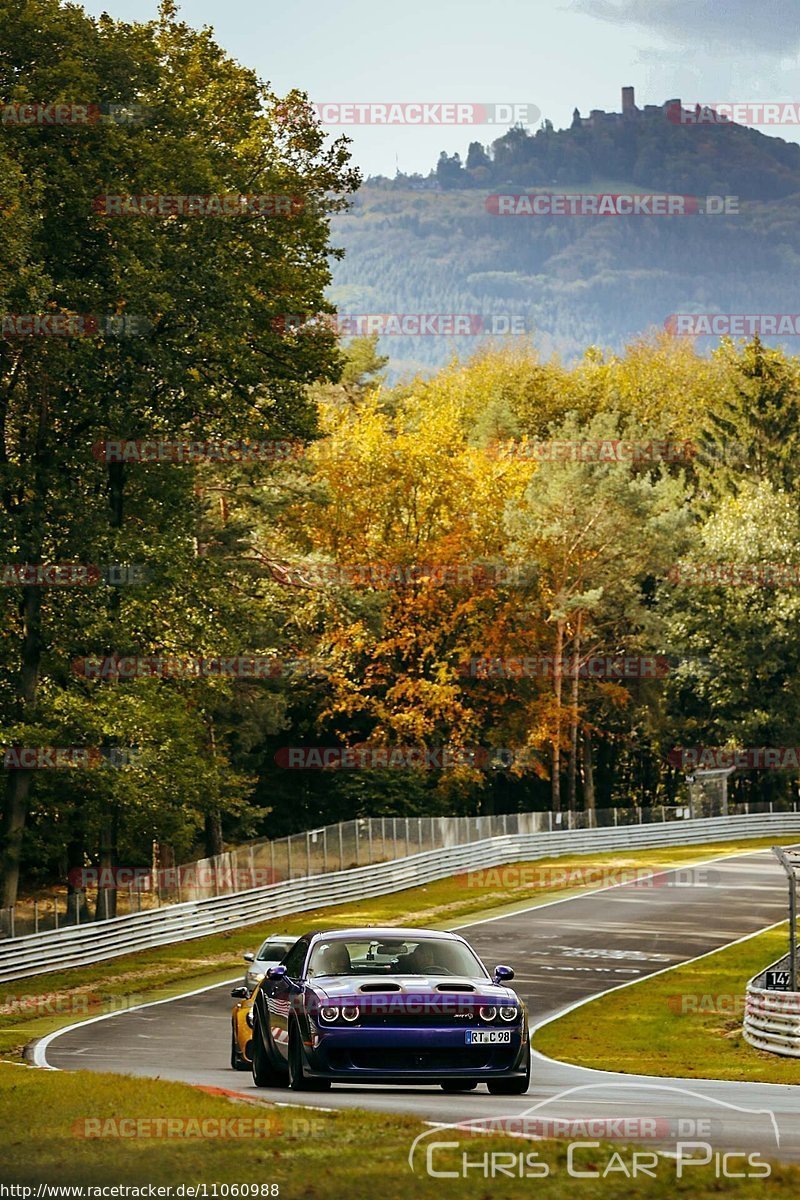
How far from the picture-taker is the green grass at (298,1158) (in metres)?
8.98

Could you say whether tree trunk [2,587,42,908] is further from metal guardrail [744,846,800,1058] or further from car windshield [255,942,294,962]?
metal guardrail [744,846,800,1058]

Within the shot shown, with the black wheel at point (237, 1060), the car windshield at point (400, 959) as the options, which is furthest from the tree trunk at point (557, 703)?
the car windshield at point (400, 959)

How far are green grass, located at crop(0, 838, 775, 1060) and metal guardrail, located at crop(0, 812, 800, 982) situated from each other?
30 cm

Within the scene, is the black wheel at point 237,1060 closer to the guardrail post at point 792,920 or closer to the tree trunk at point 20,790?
the guardrail post at point 792,920

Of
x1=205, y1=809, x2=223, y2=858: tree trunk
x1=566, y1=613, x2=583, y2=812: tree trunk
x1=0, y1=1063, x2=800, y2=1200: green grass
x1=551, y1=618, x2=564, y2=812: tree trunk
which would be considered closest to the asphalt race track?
x1=0, y1=1063, x2=800, y2=1200: green grass

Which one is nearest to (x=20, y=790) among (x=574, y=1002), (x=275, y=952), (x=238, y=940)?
(x=238, y=940)

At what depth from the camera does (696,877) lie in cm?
5556

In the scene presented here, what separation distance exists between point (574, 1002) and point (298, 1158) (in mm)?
21386

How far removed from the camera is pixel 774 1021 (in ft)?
85.0

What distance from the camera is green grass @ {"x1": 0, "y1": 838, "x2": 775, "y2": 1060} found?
101 ft

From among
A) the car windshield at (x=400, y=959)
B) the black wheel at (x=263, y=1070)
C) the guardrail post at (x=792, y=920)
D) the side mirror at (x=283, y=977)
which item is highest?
the car windshield at (x=400, y=959)

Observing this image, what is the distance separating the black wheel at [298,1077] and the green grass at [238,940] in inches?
Result: 349

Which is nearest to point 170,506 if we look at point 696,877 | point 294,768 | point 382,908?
point 382,908

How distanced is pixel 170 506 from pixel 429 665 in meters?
30.5
